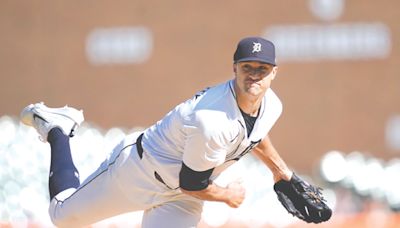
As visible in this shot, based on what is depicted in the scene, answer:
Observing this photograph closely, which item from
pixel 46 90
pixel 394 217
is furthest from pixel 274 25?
pixel 394 217

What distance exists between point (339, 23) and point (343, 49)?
36 cm

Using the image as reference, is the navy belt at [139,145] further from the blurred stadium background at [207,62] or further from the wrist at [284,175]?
the blurred stadium background at [207,62]

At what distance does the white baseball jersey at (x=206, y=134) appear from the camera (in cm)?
498

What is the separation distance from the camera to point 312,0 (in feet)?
42.2

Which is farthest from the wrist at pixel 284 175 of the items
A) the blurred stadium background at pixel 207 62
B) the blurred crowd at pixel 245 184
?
the blurred stadium background at pixel 207 62

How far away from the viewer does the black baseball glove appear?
5754 millimetres

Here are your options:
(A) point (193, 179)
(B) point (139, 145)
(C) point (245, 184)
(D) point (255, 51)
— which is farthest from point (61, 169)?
(C) point (245, 184)

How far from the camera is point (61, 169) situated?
19.4 feet

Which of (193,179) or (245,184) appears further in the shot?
(245,184)

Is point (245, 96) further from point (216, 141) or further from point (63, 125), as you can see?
point (63, 125)

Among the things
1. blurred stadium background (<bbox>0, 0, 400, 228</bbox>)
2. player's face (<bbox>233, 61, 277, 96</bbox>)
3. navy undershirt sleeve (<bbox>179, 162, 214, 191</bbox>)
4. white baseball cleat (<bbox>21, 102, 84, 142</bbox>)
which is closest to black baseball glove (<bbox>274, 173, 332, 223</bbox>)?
navy undershirt sleeve (<bbox>179, 162, 214, 191</bbox>)

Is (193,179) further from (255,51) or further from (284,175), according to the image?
(284,175)

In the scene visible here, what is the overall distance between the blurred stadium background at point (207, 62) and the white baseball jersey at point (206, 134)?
7265mm

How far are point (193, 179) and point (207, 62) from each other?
324 inches
